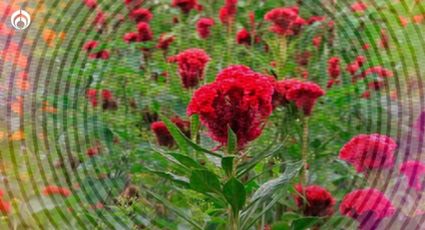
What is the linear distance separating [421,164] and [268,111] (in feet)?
1.13

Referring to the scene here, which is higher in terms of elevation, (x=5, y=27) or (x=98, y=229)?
(x=5, y=27)

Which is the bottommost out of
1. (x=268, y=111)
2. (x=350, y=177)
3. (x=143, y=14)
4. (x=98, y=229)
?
(x=98, y=229)

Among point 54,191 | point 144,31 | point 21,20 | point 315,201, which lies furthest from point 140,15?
point 315,201

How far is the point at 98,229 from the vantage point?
1106 mm

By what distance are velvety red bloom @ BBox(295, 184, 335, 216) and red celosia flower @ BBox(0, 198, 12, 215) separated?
0.46 m

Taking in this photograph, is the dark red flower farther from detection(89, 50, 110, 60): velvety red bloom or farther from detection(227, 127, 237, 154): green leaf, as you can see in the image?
detection(227, 127, 237, 154): green leaf

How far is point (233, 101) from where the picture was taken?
2.76ft

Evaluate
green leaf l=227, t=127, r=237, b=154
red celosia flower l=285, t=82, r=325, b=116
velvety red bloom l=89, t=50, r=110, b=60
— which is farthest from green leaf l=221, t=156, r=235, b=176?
velvety red bloom l=89, t=50, r=110, b=60

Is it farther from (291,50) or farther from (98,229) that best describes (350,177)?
(98,229)

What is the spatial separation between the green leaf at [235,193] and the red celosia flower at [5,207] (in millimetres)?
445

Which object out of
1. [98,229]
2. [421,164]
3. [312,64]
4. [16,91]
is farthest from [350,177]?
[16,91]

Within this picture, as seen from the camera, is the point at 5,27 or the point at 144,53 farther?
the point at 144,53

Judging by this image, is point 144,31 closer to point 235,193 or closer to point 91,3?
point 91,3

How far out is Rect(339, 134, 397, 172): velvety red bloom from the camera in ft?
3.43
